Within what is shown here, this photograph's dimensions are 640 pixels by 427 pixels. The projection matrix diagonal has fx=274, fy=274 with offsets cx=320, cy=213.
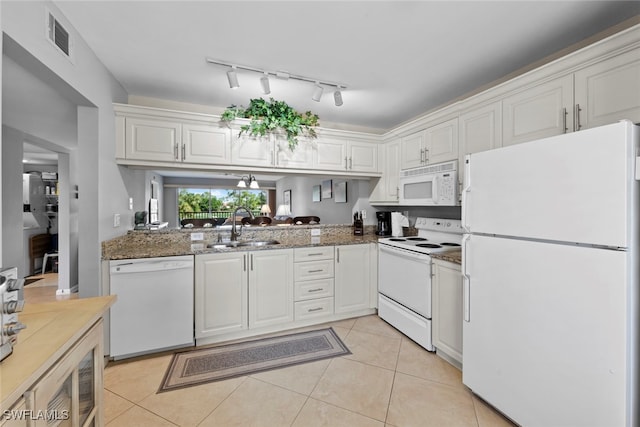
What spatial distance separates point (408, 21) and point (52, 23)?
2070mm

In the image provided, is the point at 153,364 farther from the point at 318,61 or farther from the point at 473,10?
the point at 473,10

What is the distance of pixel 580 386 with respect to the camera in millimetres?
1228

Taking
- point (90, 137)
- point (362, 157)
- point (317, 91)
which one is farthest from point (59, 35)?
point (362, 157)

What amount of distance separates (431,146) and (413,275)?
50.6 inches

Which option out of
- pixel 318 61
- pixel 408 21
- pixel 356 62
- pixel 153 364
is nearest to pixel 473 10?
pixel 408 21

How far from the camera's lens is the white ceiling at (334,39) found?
161 centimetres

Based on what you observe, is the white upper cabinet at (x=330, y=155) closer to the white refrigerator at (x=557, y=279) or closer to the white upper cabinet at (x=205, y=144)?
the white upper cabinet at (x=205, y=144)

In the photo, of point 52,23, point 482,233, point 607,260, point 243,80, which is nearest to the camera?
point 607,260

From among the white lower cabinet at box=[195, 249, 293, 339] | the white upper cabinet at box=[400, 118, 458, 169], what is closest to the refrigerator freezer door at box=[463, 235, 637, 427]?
the white upper cabinet at box=[400, 118, 458, 169]

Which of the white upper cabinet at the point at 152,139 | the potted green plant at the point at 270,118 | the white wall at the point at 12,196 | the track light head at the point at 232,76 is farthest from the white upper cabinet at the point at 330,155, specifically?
the white wall at the point at 12,196

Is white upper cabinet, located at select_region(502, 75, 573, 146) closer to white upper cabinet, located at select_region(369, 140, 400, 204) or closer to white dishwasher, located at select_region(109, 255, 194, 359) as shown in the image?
white upper cabinet, located at select_region(369, 140, 400, 204)

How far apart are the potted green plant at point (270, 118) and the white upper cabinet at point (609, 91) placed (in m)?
2.17

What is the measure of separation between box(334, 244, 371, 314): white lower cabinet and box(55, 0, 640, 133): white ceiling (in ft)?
5.53

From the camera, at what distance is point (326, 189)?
17.0ft
